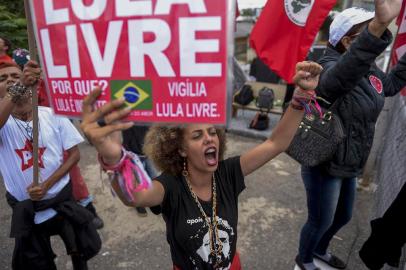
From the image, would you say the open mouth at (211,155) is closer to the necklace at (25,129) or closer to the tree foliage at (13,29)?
the necklace at (25,129)

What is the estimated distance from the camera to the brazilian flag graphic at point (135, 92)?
126 cm

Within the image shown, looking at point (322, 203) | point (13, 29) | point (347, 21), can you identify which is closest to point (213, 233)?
point (322, 203)

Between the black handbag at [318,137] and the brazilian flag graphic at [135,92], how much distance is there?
1376 mm

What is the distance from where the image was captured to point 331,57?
2.36m

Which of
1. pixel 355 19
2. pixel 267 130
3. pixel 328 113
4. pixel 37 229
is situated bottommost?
pixel 267 130

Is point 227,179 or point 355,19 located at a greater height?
point 355,19

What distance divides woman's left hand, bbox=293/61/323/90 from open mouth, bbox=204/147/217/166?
55cm

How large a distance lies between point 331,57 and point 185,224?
1.51m

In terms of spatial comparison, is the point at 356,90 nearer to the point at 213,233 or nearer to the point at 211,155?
the point at 211,155

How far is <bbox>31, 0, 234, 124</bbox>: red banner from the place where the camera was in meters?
→ 1.20

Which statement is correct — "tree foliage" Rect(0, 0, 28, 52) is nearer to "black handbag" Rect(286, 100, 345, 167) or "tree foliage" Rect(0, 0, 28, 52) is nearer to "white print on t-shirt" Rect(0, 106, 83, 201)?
"white print on t-shirt" Rect(0, 106, 83, 201)

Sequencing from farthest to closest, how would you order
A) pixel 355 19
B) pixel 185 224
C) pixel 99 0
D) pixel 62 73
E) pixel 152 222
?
pixel 152 222 < pixel 355 19 < pixel 185 224 < pixel 62 73 < pixel 99 0

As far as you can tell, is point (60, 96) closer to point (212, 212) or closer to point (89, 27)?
point (89, 27)

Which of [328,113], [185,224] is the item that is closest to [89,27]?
[185,224]
